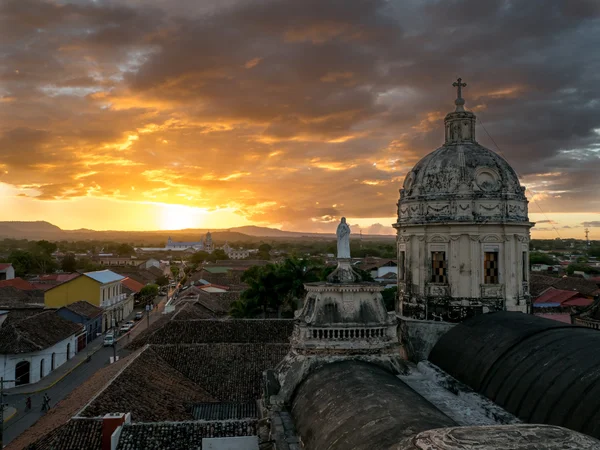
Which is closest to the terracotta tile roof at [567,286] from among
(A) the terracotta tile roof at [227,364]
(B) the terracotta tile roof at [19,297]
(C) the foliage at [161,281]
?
Result: (A) the terracotta tile roof at [227,364]

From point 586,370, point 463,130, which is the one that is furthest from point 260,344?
point 586,370

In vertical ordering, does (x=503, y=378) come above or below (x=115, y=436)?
above

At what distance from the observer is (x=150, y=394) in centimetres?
2122

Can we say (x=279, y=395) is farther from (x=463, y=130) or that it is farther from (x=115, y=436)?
(x=463, y=130)

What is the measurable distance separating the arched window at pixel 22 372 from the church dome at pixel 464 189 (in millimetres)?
28925

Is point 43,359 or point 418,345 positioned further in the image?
point 43,359

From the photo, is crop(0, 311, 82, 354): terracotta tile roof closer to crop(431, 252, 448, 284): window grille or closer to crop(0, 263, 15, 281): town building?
crop(431, 252, 448, 284): window grille

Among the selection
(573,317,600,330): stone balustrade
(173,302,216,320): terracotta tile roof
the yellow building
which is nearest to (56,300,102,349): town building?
the yellow building

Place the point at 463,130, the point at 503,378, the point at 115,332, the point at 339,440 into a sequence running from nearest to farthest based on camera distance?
the point at 339,440, the point at 503,378, the point at 463,130, the point at 115,332

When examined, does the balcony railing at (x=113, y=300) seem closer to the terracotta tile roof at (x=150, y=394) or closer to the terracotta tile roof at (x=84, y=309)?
the terracotta tile roof at (x=84, y=309)

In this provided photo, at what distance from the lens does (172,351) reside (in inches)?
1065

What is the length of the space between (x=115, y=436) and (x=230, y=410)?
6969 millimetres

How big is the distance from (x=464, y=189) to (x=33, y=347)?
31.0 meters

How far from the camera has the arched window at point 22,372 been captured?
33.5 meters
